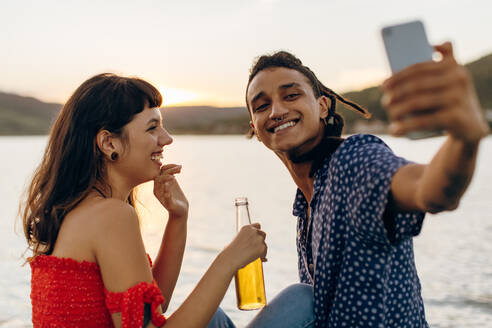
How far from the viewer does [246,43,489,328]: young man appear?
1.43m

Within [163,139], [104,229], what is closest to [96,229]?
[104,229]

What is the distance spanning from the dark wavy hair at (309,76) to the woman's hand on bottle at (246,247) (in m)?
0.92

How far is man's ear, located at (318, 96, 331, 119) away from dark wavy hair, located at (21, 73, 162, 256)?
3.91 ft

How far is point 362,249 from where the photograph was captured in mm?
2135

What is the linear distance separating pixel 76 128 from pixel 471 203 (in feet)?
45.7

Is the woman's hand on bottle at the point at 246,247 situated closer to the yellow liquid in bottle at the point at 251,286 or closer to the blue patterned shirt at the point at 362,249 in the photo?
the blue patterned shirt at the point at 362,249

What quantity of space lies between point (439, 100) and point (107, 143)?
1.81 metres

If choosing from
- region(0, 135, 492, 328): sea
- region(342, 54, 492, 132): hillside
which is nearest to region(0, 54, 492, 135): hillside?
region(342, 54, 492, 132): hillside

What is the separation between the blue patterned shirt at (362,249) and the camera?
75.7 inches

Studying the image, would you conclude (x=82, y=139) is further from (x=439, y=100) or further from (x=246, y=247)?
→ (x=439, y=100)

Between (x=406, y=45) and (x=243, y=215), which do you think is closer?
(x=406, y=45)

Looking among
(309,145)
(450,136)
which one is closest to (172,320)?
(309,145)

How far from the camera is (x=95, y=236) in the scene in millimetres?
2256

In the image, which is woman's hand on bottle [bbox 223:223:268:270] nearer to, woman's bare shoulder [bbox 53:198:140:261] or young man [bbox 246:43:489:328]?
young man [bbox 246:43:489:328]
